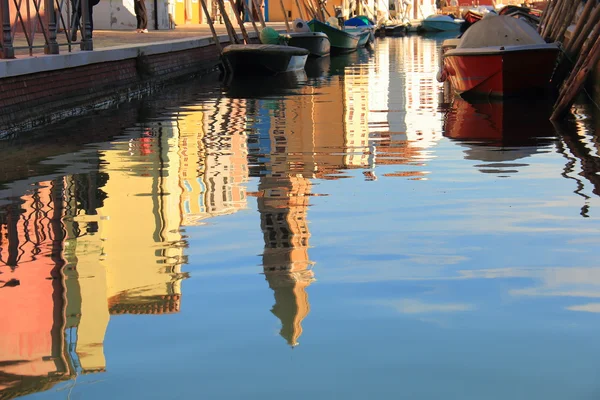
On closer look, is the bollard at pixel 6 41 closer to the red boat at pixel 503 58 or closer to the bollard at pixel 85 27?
the bollard at pixel 85 27

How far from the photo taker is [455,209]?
7402 millimetres

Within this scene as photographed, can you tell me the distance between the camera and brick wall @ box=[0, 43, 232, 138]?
485 inches

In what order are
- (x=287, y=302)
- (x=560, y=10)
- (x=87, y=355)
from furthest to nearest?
1. (x=560, y=10)
2. (x=287, y=302)
3. (x=87, y=355)

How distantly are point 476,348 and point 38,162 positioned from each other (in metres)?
6.58

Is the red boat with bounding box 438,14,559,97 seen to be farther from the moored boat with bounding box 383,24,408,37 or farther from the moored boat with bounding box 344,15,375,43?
the moored boat with bounding box 383,24,408,37

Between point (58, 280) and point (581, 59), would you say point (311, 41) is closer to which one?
point (581, 59)

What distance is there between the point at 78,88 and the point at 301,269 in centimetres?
1003

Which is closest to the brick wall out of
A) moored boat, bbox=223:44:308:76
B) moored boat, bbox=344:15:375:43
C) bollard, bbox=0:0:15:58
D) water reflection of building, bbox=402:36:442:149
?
bollard, bbox=0:0:15:58

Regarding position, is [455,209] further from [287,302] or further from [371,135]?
[371,135]

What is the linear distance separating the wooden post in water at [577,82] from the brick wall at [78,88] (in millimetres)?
6131

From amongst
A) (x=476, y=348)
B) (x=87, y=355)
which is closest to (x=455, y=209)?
(x=476, y=348)

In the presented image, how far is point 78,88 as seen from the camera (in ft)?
49.6

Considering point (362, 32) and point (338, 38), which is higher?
point (362, 32)

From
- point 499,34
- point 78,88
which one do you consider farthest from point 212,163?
point 499,34
